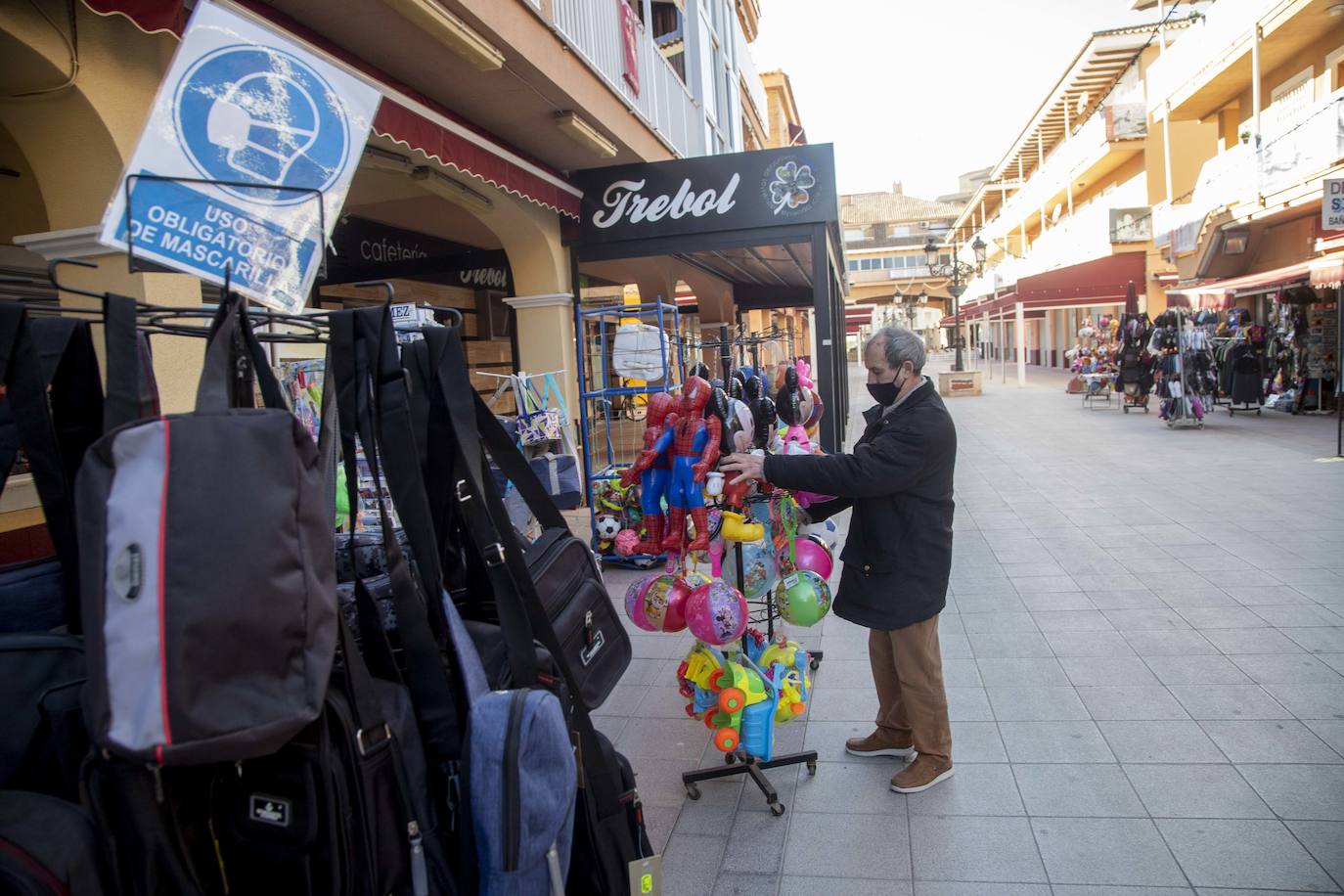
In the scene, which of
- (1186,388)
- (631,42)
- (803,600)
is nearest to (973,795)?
(803,600)

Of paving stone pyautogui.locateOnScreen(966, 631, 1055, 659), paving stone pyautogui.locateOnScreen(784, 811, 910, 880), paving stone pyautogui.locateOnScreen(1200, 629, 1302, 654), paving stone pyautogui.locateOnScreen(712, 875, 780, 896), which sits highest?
paving stone pyautogui.locateOnScreen(1200, 629, 1302, 654)

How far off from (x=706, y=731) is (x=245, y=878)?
2716 mm

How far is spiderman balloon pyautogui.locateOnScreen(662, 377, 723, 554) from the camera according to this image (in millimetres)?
3953

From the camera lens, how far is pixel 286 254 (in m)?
1.82

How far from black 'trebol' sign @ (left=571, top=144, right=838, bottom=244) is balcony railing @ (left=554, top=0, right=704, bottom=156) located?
73cm

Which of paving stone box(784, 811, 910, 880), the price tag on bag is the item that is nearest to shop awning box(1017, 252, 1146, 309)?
Result: paving stone box(784, 811, 910, 880)

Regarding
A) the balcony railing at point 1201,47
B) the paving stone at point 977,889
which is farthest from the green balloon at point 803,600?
the balcony railing at point 1201,47

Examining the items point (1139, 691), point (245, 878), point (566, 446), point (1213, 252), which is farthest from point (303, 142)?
point (1213, 252)

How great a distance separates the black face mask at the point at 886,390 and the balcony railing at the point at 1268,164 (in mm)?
13665

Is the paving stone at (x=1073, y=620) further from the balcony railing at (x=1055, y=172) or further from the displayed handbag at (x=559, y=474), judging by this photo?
the balcony railing at (x=1055, y=172)

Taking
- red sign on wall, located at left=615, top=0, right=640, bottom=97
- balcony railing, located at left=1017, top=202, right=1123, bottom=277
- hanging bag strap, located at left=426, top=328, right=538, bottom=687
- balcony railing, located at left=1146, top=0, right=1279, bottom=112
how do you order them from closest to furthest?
hanging bag strap, located at left=426, top=328, right=538, bottom=687, red sign on wall, located at left=615, top=0, right=640, bottom=97, balcony railing, located at left=1146, top=0, right=1279, bottom=112, balcony railing, located at left=1017, top=202, right=1123, bottom=277

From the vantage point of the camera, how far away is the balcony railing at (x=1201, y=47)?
A: 52.5 feet

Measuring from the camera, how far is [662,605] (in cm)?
330

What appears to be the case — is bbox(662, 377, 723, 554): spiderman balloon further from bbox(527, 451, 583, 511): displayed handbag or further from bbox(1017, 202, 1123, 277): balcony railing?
bbox(1017, 202, 1123, 277): balcony railing
